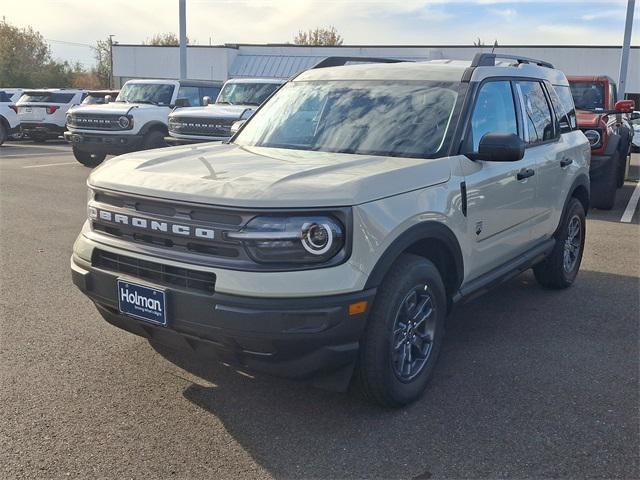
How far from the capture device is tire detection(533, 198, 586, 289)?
580cm

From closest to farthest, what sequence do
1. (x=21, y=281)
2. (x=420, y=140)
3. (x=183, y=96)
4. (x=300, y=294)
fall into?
(x=300, y=294) → (x=420, y=140) → (x=21, y=281) → (x=183, y=96)

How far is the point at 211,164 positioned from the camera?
12.5 feet

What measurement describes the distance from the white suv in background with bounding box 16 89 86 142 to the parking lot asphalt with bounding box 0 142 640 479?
51.5 feet

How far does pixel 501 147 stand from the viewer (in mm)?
3934

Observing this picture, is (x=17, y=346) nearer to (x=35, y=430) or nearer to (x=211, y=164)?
(x=35, y=430)

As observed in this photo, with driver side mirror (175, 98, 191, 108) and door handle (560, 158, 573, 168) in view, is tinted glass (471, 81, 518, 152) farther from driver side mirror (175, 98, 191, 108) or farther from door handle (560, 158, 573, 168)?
driver side mirror (175, 98, 191, 108)

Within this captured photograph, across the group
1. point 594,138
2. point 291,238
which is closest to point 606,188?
point 594,138

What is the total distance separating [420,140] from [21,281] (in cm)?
384

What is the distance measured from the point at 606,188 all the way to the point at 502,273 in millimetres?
6093

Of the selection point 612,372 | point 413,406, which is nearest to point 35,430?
point 413,406

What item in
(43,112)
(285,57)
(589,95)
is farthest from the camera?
(285,57)

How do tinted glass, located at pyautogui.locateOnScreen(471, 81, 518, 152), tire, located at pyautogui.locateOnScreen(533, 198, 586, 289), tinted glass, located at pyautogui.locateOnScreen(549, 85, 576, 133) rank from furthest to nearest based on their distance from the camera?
tire, located at pyautogui.locateOnScreen(533, 198, 586, 289) < tinted glass, located at pyautogui.locateOnScreen(549, 85, 576, 133) < tinted glass, located at pyautogui.locateOnScreen(471, 81, 518, 152)

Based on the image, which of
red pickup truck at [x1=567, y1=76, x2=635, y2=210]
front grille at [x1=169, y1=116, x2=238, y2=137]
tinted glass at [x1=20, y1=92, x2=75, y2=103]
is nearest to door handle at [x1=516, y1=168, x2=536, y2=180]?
red pickup truck at [x1=567, y1=76, x2=635, y2=210]

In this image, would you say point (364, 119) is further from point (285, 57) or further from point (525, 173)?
point (285, 57)
